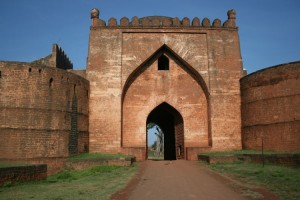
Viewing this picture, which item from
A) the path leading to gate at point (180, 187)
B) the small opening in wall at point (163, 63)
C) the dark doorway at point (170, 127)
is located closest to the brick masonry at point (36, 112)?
the path leading to gate at point (180, 187)

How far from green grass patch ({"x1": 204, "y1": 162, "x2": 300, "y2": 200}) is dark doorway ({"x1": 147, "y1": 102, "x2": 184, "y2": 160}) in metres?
5.48

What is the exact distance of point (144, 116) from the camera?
52.2 feet

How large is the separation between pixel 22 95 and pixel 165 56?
299 inches

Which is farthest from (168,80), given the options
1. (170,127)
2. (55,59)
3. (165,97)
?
(55,59)

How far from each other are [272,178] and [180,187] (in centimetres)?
252

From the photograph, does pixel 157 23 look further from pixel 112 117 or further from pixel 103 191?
pixel 103 191

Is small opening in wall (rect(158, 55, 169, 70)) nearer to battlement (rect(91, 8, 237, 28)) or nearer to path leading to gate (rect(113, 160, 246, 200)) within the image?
battlement (rect(91, 8, 237, 28))

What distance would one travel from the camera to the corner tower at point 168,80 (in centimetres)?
1521

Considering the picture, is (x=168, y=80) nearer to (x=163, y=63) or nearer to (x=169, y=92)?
(x=169, y=92)

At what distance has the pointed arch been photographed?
15.9m

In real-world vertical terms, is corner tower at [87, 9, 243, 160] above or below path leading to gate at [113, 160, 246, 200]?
above

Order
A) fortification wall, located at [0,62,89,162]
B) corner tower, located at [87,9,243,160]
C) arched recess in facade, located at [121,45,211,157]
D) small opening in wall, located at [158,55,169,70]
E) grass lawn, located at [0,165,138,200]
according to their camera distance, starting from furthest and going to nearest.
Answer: small opening in wall, located at [158,55,169,70], arched recess in facade, located at [121,45,211,157], corner tower, located at [87,9,243,160], fortification wall, located at [0,62,89,162], grass lawn, located at [0,165,138,200]

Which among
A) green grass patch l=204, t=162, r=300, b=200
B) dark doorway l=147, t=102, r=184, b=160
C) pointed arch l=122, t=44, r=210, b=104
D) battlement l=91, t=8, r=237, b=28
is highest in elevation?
battlement l=91, t=8, r=237, b=28

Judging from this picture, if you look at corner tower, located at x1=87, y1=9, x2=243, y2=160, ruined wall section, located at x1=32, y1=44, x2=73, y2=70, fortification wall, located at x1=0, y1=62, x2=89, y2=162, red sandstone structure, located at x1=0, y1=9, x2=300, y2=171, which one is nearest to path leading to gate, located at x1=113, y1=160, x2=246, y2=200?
fortification wall, located at x1=0, y1=62, x2=89, y2=162
